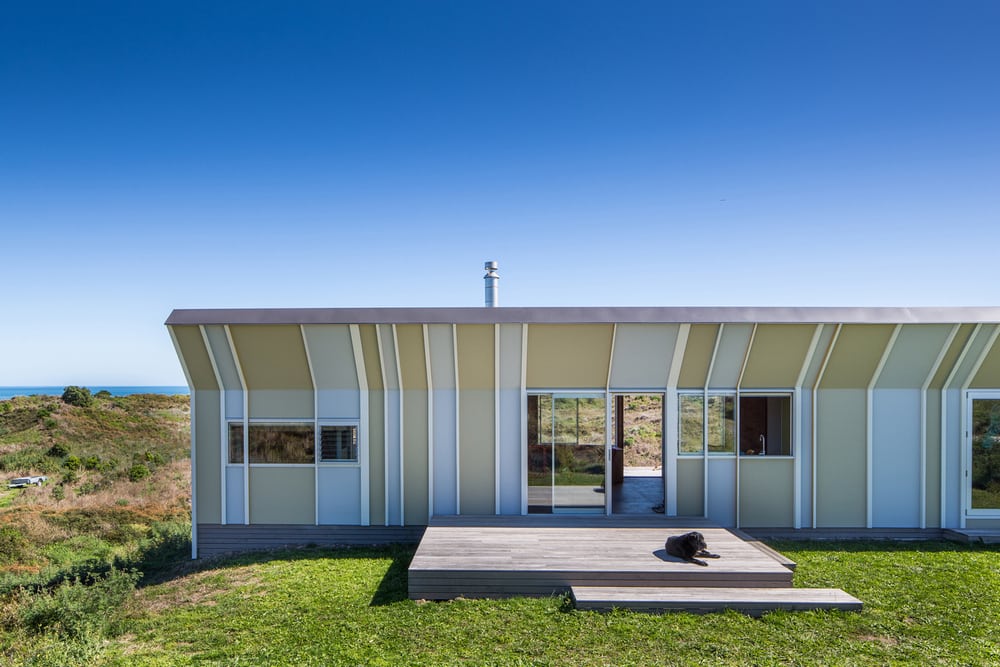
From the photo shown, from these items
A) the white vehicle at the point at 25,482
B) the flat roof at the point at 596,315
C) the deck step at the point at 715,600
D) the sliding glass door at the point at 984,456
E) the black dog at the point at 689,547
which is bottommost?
the white vehicle at the point at 25,482

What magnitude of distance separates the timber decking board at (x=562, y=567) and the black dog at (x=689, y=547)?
0.09 m

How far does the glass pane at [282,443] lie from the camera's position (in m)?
7.55

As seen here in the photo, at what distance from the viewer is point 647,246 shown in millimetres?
12633

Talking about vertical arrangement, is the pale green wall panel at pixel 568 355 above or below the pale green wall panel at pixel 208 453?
above

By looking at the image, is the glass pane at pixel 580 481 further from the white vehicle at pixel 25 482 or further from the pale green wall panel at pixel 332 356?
the white vehicle at pixel 25 482

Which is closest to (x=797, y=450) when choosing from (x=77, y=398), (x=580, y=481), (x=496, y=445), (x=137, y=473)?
(x=580, y=481)

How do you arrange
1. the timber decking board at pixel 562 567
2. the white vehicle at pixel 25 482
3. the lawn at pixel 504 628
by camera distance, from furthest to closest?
the white vehicle at pixel 25 482 < the timber decking board at pixel 562 567 < the lawn at pixel 504 628

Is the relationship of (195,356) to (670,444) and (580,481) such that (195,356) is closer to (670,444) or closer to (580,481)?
(580,481)

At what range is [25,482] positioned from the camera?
15.8 metres

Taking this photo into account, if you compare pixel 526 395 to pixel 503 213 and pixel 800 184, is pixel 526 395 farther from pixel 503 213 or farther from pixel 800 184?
pixel 800 184

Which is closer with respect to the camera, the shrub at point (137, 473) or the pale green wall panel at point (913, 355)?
the pale green wall panel at point (913, 355)

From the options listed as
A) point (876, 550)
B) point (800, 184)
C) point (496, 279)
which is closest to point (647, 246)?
point (800, 184)

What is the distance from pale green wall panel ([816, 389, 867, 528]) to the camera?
24.5 feet

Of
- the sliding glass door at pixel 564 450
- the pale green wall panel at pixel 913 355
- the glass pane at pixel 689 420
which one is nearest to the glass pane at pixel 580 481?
the sliding glass door at pixel 564 450
